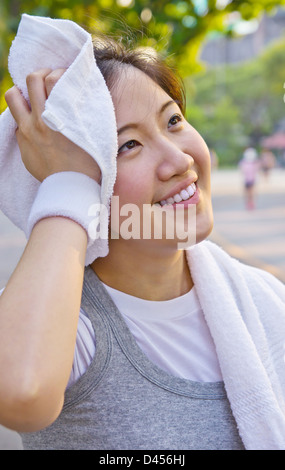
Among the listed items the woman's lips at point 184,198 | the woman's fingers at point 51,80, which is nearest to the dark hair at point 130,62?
the woman's fingers at point 51,80

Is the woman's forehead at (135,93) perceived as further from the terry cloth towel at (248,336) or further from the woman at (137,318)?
the terry cloth towel at (248,336)

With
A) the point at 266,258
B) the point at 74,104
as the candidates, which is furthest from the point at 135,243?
the point at 266,258

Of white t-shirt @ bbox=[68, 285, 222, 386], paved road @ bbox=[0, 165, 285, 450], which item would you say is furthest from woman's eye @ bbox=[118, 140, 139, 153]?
paved road @ bbox=[0, 165, 285, 450]

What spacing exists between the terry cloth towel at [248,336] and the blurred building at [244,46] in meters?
83.6

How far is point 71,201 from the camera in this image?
54.0 inches

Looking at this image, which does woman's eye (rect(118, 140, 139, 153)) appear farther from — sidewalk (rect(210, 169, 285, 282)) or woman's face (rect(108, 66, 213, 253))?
sidewalk (rect(210, 169, 285, 282))

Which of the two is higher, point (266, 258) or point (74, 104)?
point (266, 258)

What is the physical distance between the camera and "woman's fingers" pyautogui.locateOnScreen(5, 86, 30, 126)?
1.47m

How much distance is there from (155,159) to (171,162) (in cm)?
4

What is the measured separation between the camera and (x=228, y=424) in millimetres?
1568

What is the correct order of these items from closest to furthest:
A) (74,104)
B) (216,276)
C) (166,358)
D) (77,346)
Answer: (74,104), (77,346), (166,358), (216,276)

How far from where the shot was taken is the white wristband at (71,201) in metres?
1.37

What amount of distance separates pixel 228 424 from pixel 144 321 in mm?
352
